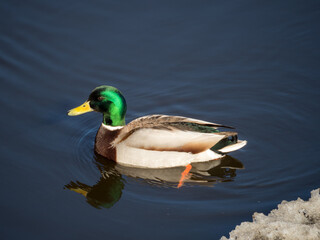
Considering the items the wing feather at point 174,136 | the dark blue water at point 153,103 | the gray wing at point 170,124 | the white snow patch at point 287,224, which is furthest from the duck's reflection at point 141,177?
the white snow patch at point 287,224

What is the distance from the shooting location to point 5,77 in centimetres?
827

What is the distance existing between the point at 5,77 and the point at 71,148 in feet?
6.67

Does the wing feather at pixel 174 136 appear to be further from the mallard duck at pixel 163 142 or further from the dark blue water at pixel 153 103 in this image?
the dark blue water at pixel 153 103

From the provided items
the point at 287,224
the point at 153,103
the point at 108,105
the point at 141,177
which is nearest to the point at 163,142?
the point at 141,177

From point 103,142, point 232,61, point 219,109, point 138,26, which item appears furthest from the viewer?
point 138,26

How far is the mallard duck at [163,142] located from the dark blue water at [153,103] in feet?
0.59

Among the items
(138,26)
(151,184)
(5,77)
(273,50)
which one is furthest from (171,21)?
(151,184)

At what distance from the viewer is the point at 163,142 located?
6.74 meters

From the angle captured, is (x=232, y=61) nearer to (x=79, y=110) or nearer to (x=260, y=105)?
(x=260, y=105)

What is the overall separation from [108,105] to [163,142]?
101 cm

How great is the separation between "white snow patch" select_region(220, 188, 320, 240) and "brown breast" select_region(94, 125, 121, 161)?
2305mm

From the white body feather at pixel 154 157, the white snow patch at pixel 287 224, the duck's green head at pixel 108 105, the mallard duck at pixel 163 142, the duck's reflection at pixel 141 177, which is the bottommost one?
the white snow patch at pixel 287 224

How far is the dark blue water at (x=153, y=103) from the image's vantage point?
5816 millimetres

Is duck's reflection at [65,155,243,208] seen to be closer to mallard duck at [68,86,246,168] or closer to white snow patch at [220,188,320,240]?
mallard duck at [68,86,246,168]
